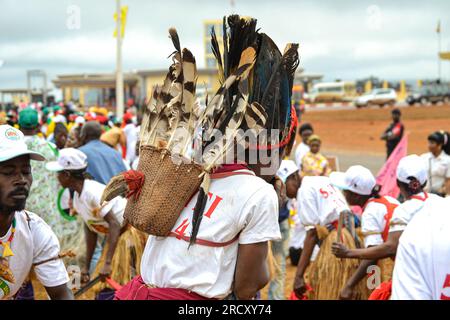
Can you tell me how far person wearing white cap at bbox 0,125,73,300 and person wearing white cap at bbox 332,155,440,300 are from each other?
240 cm

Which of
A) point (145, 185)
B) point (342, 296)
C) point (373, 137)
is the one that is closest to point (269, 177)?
point (145, 185)

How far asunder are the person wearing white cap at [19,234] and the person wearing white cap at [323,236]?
114 inches

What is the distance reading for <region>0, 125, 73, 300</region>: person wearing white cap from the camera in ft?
10.4

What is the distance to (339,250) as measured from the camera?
544 cm

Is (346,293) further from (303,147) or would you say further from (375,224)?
(303,147)

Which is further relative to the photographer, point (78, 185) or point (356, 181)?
point (78, 185)

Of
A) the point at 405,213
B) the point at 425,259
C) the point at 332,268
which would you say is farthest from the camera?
the point at 332,268

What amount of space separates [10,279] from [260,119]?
1.35m

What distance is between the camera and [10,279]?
3.31 metres

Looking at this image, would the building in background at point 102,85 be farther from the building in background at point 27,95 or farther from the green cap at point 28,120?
the green cap at point 28,120

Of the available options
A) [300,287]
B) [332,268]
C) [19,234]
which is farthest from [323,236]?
[19,234]

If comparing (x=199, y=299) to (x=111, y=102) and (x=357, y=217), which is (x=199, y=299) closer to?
(x=357, y=217)

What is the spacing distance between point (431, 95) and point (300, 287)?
47839mm

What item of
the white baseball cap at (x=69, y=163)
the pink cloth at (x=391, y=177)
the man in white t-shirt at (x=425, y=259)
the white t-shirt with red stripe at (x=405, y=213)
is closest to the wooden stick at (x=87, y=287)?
the white baseball cap at (x=69, y=163)
